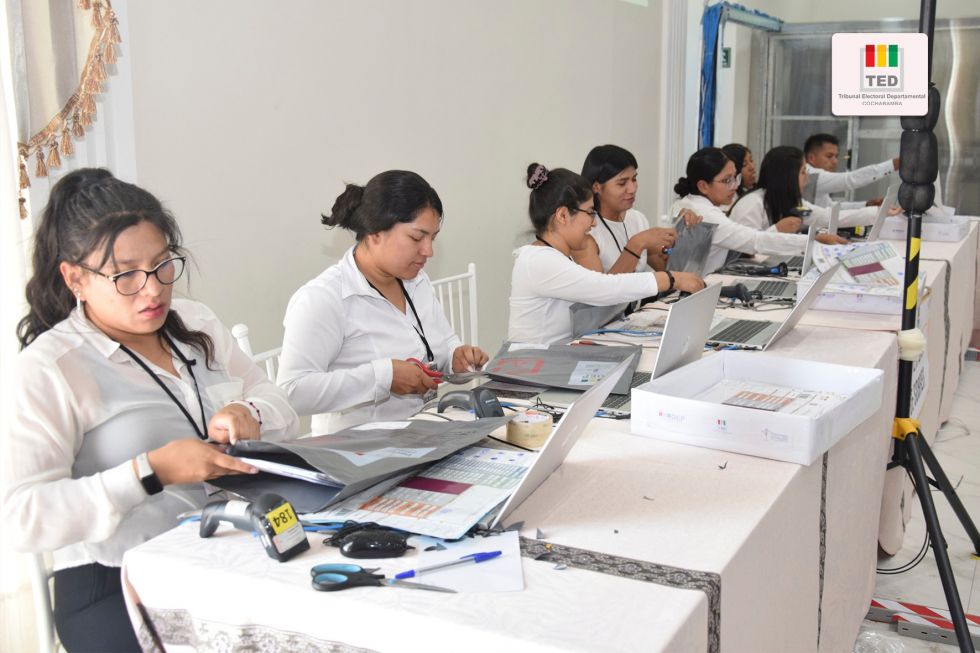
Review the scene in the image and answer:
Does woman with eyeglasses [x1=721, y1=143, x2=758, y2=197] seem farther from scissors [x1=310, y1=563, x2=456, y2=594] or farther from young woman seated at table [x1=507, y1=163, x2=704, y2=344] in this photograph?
scissors [x1=310, y1=563, x2=456, y2=594]

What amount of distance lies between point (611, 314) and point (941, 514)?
129cm

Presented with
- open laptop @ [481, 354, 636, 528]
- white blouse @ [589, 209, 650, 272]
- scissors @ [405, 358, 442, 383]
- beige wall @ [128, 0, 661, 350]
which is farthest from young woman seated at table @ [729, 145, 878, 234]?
open laptop @ [481, 354, 636, 528]

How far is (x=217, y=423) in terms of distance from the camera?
1478mm

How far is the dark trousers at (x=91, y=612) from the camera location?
4.88 feet

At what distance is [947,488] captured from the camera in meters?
2.52

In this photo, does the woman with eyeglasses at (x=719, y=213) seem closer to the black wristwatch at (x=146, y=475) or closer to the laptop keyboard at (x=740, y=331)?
the laptop keyboard at (x=740, y=331)

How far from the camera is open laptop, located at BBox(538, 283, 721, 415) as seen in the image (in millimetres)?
1867

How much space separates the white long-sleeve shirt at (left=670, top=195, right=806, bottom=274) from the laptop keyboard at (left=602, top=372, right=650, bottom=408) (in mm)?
1976

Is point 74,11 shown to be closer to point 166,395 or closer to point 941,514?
point 166,395

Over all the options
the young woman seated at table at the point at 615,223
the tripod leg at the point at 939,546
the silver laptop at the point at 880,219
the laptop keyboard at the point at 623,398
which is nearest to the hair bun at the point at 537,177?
the young woman seated at table at the point at 615,223

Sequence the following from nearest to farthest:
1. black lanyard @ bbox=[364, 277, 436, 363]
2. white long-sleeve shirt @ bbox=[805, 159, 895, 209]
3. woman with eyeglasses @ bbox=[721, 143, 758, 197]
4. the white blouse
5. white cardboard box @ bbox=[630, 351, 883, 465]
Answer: white cardboard box @ bbox=[630, 351, 883, 465], black lanyard @ bbox=[364, 277, 436, 363], the white blouse, woman with eyeglasses @ bbox=[721, 143, 758, 197], white long-sleeve shirt @ bbox=[805, 159, 895, 209]

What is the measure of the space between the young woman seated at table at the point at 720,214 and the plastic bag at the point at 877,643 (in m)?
Answer: 2.00

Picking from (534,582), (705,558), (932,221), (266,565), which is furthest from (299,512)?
(932,221)

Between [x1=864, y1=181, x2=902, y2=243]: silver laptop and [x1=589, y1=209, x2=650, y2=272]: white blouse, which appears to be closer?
[x1=589, y1=209, x2=650, y2=272]: white blouse
